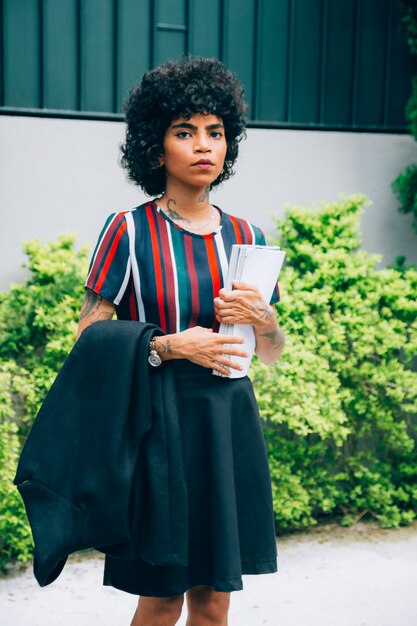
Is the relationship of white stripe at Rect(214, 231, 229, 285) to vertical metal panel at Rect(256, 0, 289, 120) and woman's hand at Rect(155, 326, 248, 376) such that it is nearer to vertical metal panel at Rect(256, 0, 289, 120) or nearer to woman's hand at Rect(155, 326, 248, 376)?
woman's hand at Rect(155, 326, 248, 376)

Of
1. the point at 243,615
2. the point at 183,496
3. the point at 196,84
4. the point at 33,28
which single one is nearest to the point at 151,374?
the point at 183,496

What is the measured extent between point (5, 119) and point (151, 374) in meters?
2.87

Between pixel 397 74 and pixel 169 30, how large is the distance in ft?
5.32

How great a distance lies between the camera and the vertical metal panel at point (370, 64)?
17.1 feet

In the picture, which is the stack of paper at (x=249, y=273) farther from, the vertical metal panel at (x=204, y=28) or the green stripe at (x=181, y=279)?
the vertical metal panel at (x=204, y=28)

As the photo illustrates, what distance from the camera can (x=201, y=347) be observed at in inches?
81.5

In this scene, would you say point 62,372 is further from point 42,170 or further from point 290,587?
point 42,170

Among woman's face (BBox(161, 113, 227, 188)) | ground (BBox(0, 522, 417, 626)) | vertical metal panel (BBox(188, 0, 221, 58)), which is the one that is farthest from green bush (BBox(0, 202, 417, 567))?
woman's face (BBox(161, 113, 227, 188))

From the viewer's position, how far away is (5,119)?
4461 millimetres

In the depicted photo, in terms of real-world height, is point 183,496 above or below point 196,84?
below

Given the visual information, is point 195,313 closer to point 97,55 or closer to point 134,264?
point 134,264

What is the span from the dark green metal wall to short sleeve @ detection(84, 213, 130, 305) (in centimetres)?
265

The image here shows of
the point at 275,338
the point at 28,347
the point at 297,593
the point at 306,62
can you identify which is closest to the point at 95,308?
the point at 275,338

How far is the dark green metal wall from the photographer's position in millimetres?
4512
